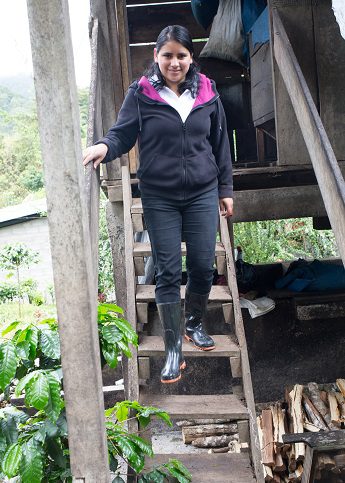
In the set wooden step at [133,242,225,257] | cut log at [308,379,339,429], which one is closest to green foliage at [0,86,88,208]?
cut log at [308,379,339,429]

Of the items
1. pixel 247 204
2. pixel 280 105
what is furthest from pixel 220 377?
pixel 280 105

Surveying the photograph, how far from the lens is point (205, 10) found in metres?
6.27

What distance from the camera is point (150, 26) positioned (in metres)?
7.59

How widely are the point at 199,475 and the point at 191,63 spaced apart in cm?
234

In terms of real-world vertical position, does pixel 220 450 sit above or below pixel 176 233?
below

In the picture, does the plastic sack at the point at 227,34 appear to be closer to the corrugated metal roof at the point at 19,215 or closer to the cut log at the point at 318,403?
the cut log at the point at 318,403

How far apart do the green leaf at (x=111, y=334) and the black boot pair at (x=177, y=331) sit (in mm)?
942

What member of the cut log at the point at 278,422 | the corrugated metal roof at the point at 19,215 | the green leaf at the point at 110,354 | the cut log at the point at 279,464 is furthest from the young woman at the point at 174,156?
the corrugated metal roof at the point at 19,215

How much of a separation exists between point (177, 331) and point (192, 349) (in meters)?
0.24

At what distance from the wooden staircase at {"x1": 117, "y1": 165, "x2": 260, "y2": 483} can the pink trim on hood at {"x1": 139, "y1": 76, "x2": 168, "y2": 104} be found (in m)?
1.31

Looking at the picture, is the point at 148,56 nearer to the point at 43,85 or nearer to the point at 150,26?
the point at 150,26

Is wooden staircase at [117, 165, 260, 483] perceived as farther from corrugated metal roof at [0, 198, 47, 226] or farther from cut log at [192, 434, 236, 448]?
corrugated metal roof at [0, 198, 47, 226]

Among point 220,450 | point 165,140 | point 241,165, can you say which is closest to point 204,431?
point 220,450

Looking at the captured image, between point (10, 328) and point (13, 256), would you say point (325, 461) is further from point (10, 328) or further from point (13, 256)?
point (13, 256)
